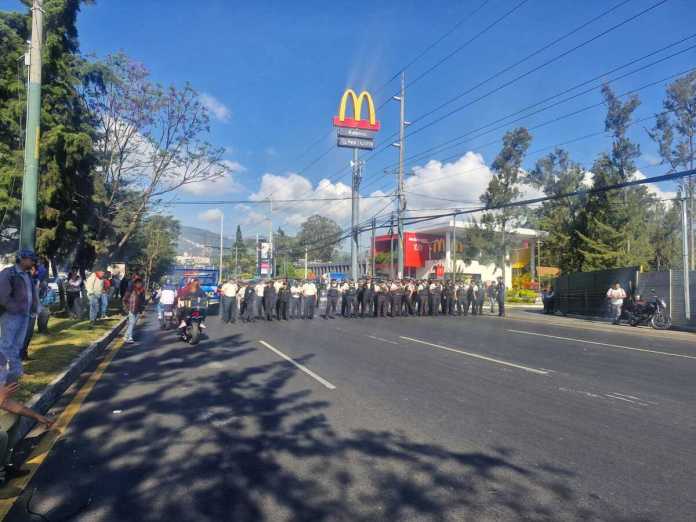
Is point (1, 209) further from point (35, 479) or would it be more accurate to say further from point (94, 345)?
point (35, 479)

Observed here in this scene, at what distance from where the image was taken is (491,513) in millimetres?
3891

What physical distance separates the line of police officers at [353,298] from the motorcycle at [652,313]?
21.1ft

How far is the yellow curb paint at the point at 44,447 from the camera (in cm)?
404

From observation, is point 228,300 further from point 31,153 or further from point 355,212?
point 355,212

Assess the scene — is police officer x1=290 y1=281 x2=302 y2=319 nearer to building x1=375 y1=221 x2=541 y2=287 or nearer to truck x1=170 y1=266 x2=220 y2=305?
truck x1=170 y1=266 x2=220 y2=305

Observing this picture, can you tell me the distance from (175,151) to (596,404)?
68.9 feet

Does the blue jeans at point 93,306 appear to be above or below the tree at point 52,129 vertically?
below

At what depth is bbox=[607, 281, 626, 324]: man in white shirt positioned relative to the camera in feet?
72.0

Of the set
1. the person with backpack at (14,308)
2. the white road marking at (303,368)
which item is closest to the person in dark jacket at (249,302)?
the white road marking at (303,368)

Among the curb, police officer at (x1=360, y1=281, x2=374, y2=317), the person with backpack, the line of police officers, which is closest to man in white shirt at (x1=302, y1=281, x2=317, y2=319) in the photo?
the line of police officers

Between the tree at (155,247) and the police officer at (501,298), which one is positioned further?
the tree at (155,247)

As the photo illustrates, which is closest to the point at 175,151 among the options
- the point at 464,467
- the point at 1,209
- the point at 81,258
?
the point at 81,258

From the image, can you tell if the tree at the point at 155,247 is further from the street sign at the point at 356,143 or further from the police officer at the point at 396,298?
the police officer at the point at 396,298

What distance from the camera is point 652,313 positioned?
791 inches
